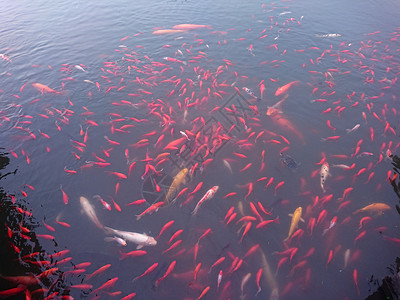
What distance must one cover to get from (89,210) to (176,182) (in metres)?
2.48

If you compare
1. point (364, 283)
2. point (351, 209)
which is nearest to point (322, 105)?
point (351, 209)

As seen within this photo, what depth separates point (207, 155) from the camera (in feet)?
23.3

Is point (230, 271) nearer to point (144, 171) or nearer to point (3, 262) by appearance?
point (144, 171)

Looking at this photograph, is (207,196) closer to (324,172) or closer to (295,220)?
(295,220)

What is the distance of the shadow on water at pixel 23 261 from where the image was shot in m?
4.67

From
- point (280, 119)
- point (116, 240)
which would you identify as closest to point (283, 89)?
point (280, 119)

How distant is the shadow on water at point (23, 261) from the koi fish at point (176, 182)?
297 cm

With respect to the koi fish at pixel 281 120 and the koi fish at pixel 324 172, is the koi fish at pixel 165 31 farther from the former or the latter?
the koi fish at pixel 324 172

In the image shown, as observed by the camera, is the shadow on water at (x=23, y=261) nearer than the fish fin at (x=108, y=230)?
Yes

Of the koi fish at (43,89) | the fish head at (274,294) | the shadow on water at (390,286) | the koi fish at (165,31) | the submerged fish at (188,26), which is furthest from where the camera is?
the submerged fish at (188,26)

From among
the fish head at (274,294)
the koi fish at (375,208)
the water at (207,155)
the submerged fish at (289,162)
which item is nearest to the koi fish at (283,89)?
the water at (207,155)

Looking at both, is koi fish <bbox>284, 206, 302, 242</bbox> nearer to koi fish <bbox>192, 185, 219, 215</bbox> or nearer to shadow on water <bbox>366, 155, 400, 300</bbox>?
shadow on water <bbox>366, 155, 400, 300</bbox>

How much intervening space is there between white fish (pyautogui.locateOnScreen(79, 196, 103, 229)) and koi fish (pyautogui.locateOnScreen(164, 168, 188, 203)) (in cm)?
188

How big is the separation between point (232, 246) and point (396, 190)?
4.81m
